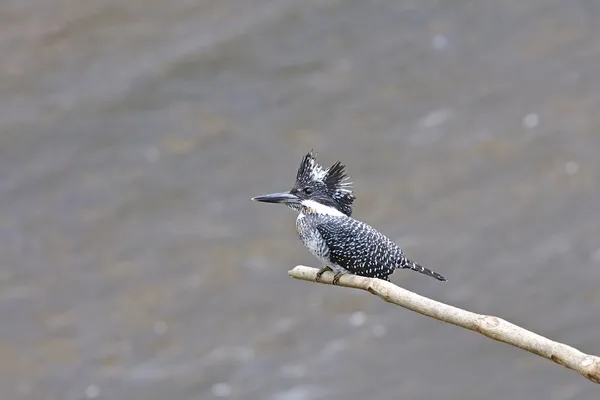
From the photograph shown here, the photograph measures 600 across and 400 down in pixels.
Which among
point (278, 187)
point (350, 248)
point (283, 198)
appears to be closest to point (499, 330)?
point (350, 248)

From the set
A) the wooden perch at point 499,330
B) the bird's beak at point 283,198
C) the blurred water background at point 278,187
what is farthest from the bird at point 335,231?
the blurred water background at point 278,187

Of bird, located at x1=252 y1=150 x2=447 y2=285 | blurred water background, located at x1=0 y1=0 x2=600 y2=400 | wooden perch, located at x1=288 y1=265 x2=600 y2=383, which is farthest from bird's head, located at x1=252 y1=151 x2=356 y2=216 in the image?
blurred water background, located at x1=0 y1=0 x2=600 y2=400

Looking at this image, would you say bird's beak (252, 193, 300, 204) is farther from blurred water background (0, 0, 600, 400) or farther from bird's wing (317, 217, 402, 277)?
blurred water background (0, 0, 600, 400)

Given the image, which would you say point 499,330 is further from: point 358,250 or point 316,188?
point 316,188

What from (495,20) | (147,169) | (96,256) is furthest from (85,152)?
(495,20)

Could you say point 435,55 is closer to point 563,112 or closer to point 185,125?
point 563,112

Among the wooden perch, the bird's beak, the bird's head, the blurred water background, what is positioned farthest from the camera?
the blurred water background
